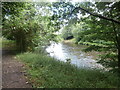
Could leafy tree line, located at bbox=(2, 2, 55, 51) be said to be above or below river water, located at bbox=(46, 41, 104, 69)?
above

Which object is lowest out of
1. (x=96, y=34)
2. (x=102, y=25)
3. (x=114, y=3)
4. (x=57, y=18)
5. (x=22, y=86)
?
(x=22, y=86)

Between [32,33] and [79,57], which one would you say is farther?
[79,57]

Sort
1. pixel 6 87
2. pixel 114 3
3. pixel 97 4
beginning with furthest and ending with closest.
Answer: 1. pixel 97 4
2. pixel 114 3
3. pixel 6 87

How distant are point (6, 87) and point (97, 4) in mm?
3983

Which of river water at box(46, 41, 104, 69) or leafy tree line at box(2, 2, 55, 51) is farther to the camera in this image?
leafy tree line at box(2, 2, 55, 51)

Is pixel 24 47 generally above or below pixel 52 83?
above

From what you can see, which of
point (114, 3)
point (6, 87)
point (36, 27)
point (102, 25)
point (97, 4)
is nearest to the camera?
point (6, 87)

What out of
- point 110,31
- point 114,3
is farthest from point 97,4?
point 110,31

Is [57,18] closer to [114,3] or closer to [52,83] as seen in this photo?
[114,3]

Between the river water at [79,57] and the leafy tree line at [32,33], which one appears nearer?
the river water at [79,57]

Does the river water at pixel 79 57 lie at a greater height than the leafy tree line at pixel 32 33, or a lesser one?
lesser

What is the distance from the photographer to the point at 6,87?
2.73 m

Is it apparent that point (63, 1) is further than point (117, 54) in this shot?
No

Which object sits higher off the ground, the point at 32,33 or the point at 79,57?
the point at 32,33
